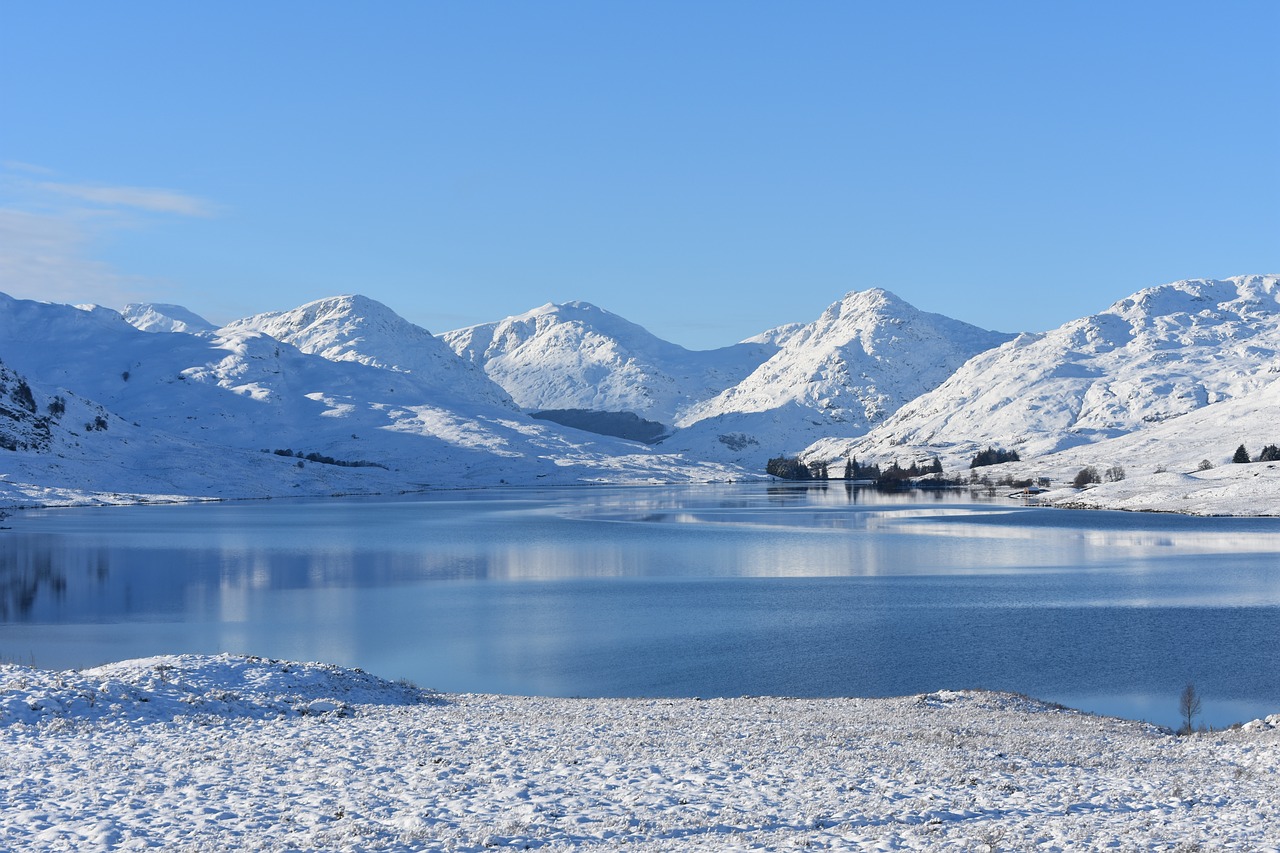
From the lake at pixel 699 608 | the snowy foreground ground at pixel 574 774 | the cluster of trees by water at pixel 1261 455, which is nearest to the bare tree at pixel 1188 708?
the lake at pixel 699 608

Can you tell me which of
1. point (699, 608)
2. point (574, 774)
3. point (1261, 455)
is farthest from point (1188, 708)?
point (1261, 455)

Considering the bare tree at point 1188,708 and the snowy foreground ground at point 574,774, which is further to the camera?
the bare tree at point 1188,708

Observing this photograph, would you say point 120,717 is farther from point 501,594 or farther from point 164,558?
point 164,558

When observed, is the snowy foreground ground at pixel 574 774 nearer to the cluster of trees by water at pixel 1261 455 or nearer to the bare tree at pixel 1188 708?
the bare tree at pixel 1188 708

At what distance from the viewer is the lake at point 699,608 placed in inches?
1777

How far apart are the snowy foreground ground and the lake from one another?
10.3m

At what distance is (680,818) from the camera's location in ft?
68.4

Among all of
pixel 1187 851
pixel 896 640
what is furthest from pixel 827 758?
pixel 896 640

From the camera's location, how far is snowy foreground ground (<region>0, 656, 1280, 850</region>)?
19.9 m

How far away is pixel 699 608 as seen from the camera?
6500 cm

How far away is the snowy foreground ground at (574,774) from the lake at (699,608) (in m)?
10.3

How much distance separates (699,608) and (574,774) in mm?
41358

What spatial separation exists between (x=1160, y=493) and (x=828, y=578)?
114963 millimetres

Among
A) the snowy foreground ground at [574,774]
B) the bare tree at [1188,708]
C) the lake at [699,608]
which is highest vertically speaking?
the snowy foreground ground at [574,774]
